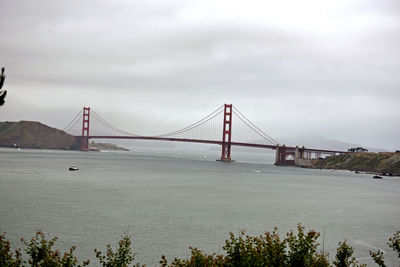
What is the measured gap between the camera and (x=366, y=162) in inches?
4633

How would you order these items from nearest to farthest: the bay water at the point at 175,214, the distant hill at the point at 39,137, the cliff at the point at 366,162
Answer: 1. the bay water at the point at 175,214
2. the cliff at the point at 366,162
3. the distant hill at the point at 39,137

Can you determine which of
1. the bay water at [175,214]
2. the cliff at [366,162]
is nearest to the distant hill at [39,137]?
the cliff at [366,162]

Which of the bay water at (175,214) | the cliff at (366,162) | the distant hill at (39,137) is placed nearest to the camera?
the bay water at (175,214)

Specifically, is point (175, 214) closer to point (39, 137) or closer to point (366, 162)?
point (366, 162)

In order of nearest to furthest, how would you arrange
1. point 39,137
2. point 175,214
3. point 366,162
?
point 175,214 < point 366,162 < point 39,137

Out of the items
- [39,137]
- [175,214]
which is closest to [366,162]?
[175,214]

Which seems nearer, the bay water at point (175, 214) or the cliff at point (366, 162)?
the bay water at point (175, 214)

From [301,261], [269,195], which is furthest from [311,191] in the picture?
[301,261]

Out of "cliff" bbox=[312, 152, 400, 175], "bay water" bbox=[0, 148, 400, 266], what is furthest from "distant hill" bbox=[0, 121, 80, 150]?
"bay water" bbox=[0, 148, 400, 266]

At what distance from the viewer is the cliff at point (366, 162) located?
109 m

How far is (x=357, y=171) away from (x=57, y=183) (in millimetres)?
89638

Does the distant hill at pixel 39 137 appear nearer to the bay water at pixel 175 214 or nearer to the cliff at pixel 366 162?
the cliff at pixel 366 162

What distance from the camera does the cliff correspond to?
10856 cm

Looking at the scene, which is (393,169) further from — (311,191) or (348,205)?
(348,205)
